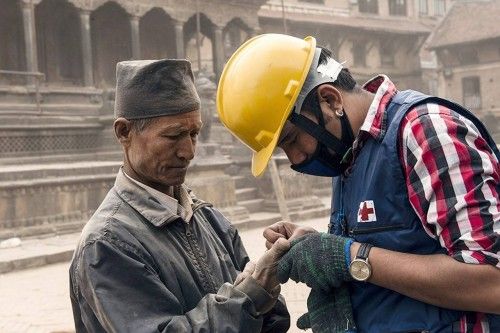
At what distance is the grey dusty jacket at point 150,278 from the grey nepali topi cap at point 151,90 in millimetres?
276

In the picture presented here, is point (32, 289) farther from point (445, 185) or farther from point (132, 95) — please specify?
point (445, 185)

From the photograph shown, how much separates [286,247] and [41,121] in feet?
54.3

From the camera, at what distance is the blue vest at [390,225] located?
73.7 inches

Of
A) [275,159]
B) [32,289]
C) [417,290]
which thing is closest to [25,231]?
[32,289]

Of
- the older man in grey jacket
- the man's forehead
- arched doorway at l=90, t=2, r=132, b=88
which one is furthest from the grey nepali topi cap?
arched doorway at l=90, t=2, r=132, b=88

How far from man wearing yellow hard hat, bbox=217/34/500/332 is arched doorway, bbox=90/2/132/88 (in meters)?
21.8

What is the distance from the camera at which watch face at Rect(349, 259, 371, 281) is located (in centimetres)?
188

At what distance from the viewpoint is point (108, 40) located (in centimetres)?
2367

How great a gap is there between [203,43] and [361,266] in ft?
88.8

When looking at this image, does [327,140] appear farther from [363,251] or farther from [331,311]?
[331,311]

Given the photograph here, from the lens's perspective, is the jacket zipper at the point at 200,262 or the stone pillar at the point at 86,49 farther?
the stone pillar at the point at 86,49

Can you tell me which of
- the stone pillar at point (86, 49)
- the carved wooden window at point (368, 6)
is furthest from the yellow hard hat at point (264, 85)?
the carved wooden window at point (368, 6)

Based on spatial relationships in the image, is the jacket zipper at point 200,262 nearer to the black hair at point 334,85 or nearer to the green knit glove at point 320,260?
the green knit glove at point 320,260

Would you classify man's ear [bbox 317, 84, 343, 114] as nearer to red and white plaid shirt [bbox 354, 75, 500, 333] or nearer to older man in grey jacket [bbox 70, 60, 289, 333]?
red and white plaid shirt [bbox 354, 75, 500, 333]
